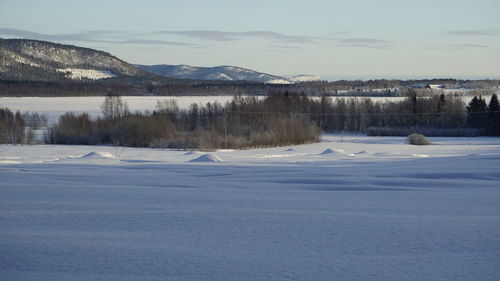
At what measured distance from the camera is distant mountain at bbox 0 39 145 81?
107 meters

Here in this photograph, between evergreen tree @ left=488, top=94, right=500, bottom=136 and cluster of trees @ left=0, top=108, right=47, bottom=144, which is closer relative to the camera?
cluster of trees @ left=0, top=108, right=47, bottom=144

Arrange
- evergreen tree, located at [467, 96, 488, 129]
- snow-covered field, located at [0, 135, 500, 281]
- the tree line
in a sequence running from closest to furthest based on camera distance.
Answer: snow-covered field, located at [0, 135, 500, 281] → the tree line → evergreen tree, located at [467, 96, 488, 129]

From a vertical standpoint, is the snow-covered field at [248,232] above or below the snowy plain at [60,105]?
below

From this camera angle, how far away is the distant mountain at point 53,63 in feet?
352

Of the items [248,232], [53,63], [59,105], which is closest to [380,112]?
[59,105]

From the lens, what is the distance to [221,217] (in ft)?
19.4

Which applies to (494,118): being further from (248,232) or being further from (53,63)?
(53,63)

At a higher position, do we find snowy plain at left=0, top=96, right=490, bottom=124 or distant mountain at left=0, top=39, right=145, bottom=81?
distant mountain at left=0, top=39, right=145, bottom=81

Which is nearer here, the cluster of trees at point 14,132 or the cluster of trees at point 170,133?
the cluster of trees at point 170,133

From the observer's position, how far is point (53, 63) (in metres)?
123

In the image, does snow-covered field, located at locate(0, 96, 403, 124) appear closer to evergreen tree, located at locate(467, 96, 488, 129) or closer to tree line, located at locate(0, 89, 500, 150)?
tree line, located at locate(0, 89, 500, 150)

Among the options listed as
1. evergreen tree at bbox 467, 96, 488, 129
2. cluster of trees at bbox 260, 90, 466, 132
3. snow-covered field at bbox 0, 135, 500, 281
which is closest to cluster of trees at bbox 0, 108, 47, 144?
cluster of trees at bbox 260, 90, 466, 132

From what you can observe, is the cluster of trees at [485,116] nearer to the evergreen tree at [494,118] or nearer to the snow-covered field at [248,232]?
the evergreen tree at [494,118]

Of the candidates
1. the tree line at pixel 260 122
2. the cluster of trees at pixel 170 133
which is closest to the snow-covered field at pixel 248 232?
the tree line at pixel 260 122
